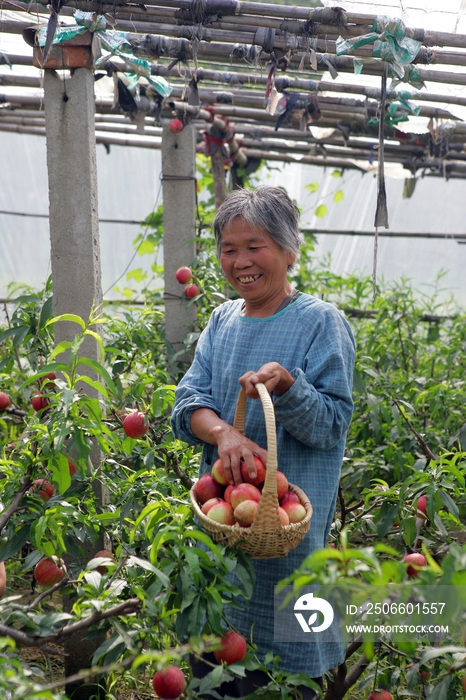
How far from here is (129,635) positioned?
1597 mm

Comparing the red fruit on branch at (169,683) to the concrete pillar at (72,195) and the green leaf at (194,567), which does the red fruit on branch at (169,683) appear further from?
the concrete pillar at (72,195)

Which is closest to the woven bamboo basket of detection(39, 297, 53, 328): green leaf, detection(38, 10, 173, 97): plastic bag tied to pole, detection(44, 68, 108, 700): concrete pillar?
detection(44, 68, 108, 700): concrete pillar

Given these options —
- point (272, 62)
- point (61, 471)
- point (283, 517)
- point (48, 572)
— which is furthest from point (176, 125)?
point (283, 517)

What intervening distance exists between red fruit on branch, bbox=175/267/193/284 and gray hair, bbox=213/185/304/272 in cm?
207

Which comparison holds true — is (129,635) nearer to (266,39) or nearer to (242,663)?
(242,663)

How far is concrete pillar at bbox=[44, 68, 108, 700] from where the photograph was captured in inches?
99.7

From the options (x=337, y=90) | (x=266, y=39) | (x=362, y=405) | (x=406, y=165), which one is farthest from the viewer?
(x=406, y=165)

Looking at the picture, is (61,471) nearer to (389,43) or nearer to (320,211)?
(389,43)

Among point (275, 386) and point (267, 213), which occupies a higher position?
point (267, 213)

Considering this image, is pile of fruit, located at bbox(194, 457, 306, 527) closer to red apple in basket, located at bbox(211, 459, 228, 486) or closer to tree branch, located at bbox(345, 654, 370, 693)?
red apple in basket, located at bbox(211, 459, 228, 486)

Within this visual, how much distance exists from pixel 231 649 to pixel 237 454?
415 mm

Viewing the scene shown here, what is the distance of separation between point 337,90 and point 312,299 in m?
2.17

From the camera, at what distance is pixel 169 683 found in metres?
1.52

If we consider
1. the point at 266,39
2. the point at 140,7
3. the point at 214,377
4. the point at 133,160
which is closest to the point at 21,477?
the point at 214,377
